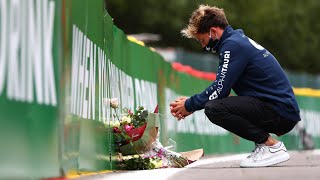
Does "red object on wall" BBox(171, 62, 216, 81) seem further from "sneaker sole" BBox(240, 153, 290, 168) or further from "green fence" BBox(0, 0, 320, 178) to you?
"sneaker sole" BBox(240, 153, 290, 168)

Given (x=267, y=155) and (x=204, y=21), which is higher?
(x=204, y=21)

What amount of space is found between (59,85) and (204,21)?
2.79 meters

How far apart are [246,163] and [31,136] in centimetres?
346

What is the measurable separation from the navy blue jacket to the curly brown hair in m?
0.12

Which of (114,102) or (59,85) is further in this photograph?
(114,102)

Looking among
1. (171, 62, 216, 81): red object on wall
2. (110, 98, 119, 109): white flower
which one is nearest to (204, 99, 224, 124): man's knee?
(110, 98, 119, 109): white flower

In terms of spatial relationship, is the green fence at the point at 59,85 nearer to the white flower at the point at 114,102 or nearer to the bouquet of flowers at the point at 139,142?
the white flower at the point at 114,102

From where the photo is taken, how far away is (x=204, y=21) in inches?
346

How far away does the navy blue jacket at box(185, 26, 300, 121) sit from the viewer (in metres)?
8.47

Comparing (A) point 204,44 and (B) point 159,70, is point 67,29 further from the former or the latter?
(B) point 159,70

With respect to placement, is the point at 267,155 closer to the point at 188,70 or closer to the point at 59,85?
the point at 59,85

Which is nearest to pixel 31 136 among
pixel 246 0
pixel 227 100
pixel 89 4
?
pixel 89 4

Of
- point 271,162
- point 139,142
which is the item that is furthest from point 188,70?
point 271,162

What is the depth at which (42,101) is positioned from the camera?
19.5ft
